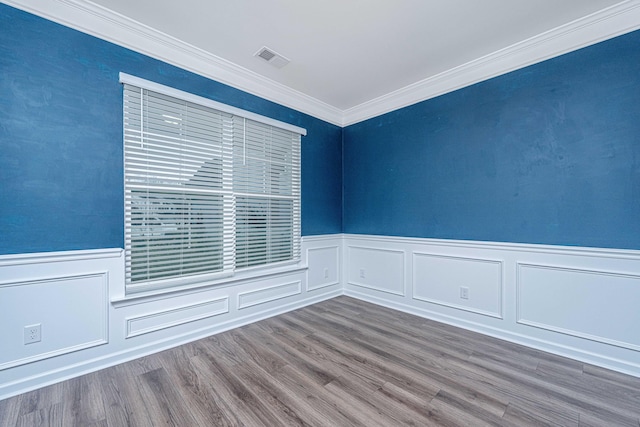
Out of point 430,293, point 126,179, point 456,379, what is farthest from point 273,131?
point 456,379

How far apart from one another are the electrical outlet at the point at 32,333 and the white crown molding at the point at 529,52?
13.1 ft

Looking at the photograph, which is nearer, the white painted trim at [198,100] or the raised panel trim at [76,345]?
the raised panel trim at [76,345]

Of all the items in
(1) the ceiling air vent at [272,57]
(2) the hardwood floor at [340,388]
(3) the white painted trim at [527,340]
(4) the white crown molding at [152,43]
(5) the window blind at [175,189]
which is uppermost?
(1) the ceiling air vent at [272,57]

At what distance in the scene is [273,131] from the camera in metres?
3.21

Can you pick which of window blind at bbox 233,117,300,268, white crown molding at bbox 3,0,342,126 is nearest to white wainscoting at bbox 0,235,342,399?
window blind at bbox 233,117,300,268

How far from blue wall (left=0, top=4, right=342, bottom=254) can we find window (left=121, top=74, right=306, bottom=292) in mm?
124

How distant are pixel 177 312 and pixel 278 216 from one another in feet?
4.85

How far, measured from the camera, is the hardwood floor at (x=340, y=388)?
1568mm

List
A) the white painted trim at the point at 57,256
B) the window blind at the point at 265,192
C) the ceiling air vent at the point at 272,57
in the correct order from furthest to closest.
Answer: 1. the window blind at the point at 265,192
2. the ceiling air vent at the point at 272,57
3. the white painted trim at the point at 57,256

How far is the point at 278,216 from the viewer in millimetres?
3311

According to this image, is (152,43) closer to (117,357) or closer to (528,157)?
(117,357)

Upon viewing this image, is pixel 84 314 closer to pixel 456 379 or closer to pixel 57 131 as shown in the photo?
pixel 57 131

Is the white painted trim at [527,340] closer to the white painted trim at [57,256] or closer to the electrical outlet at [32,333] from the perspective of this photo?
the white painted trim at [57,256]

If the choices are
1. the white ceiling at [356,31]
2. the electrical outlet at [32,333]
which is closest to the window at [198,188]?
the white ceiling at [356,31]
